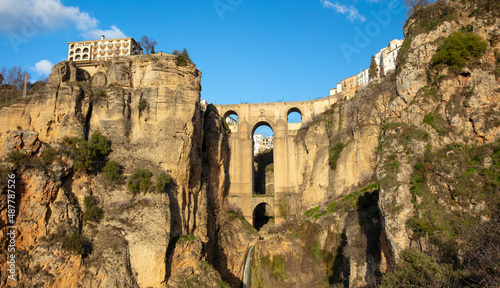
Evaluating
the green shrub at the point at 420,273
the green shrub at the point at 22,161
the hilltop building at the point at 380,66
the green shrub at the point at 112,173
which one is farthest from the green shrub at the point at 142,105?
the hilltop building at the point at 380,66

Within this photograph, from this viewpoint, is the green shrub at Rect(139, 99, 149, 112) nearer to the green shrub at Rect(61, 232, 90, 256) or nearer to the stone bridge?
the green shrub at Rect(61, 232, 90, 256)

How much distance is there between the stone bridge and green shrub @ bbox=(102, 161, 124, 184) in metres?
18.4

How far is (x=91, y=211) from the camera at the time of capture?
24484 mm

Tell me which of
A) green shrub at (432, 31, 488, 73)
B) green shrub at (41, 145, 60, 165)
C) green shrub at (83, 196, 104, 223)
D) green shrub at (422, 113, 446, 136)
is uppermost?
green shrub at (432, 31, 488, 73)

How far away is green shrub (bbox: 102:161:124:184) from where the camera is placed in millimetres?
26266

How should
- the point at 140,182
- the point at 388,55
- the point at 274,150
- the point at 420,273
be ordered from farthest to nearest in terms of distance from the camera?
the point at 388,55
the point at 274,150
the point at 140,182
the point at 420,273

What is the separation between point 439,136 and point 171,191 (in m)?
18.3

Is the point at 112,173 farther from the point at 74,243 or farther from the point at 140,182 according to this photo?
the point at 74,243

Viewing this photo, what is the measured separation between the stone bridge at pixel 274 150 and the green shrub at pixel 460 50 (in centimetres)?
2590

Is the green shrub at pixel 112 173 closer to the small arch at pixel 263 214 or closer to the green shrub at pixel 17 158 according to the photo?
the green shrub at pixel 17 158

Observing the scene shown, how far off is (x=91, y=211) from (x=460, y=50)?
859 inches

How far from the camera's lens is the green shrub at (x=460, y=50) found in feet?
58.7

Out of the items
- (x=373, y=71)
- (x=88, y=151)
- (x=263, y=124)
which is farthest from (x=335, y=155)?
(x=88, y=151)

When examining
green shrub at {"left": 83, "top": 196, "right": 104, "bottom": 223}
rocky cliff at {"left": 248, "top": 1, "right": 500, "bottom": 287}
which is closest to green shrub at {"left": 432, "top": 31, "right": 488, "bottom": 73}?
rocky cliff at {"left": 248, "top": 1, "right": 500, "bottom": 287}
